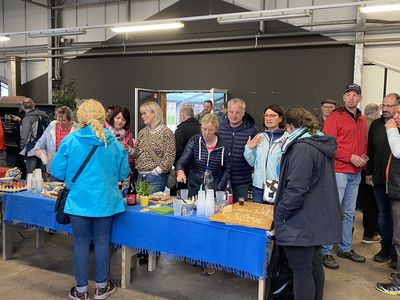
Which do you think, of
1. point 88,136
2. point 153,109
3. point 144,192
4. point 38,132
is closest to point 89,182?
point 88,136

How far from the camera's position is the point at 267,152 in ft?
9.05

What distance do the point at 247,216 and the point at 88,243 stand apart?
1.11m

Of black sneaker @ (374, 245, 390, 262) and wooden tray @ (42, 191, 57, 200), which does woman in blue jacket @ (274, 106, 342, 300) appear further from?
wooden tray @ (42, 191, 57, 200)

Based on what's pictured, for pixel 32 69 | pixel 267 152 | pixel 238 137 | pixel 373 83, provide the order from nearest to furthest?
pixel 267 152 → pixel 238 137 → pixel 373 83 → pixel 32 69

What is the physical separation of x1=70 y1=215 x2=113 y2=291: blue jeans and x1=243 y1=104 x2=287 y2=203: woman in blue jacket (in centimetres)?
111

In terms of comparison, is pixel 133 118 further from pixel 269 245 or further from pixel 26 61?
pixel 269 245

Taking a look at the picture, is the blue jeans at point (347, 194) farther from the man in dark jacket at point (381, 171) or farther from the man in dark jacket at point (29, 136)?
the man in dark jacket at point (29, 136)

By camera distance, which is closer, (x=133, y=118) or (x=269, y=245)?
(x=269, y=245)

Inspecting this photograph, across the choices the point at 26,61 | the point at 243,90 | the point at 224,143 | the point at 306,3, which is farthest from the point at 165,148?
the point at 26,61

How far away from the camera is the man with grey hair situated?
196 inches

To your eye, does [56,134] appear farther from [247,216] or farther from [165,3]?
[165,3]

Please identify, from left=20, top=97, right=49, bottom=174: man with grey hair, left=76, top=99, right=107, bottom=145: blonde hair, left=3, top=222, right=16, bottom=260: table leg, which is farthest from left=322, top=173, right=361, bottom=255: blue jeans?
left=20, top=97, right=49, bottom=174: man with grey hair

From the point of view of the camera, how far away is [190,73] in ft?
25.2

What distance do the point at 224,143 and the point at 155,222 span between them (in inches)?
33.4
